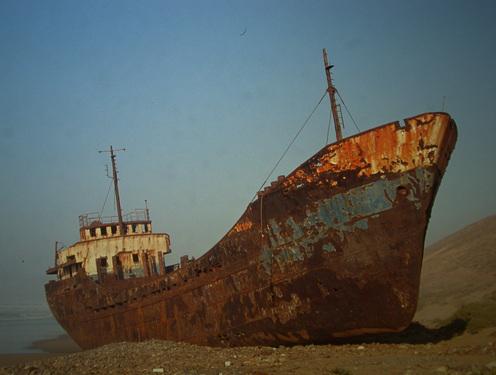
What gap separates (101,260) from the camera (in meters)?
18.1

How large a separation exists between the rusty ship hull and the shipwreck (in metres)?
0.02

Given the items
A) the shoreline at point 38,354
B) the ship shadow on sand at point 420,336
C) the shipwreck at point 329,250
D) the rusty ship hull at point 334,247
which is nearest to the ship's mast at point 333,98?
the shipwreck at point 329,250

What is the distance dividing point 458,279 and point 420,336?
625 centimetres

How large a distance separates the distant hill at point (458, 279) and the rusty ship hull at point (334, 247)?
3824 mm

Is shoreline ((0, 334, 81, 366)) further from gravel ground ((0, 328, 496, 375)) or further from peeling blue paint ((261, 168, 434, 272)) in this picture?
peeling blue paint ((261, 168, 434, 272))

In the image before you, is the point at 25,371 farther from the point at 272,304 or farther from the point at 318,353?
the point at 318,353

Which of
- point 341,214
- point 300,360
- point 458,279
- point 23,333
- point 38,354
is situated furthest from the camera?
point 23,333

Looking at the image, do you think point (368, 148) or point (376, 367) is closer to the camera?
point (376, 367)

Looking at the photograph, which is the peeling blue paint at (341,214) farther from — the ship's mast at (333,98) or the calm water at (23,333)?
the calm water at (23,333)

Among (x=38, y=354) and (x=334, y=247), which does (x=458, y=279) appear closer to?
(x=334, y=247)

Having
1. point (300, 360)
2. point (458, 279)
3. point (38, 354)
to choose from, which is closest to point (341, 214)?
point (300, 360)

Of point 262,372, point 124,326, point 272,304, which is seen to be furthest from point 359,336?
point 124,326

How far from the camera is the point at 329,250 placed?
9336 millimetres

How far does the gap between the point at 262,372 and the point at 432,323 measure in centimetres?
601
